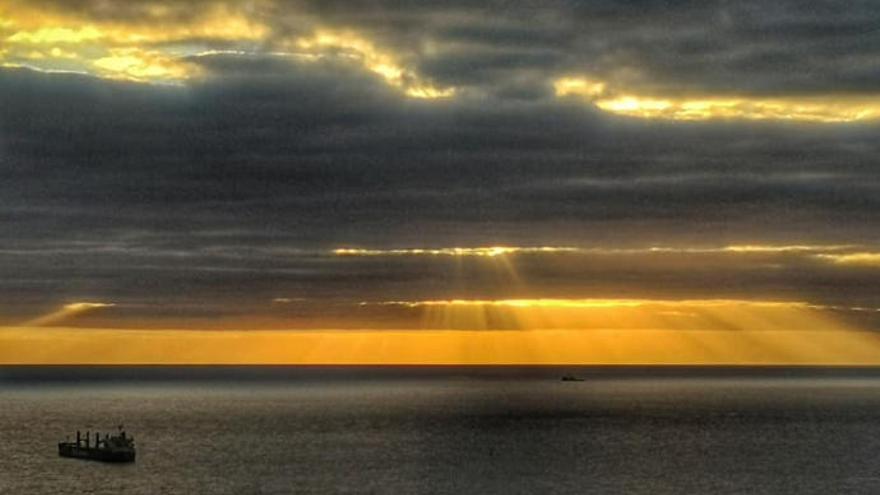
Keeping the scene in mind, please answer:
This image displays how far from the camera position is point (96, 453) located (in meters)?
149

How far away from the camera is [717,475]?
423 ft

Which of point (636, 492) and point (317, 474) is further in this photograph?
point (317, 474)

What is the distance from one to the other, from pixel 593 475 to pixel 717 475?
12874 mm

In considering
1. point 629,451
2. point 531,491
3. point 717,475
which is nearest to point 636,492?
point 531,491

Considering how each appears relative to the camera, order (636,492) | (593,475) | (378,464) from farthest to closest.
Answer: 1. (378,464)
2. (593,475)
3. (636,492)

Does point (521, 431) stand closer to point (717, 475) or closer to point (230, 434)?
point (230, 434)

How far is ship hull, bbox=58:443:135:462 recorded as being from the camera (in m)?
147

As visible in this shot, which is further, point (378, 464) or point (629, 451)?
point (629, 451)

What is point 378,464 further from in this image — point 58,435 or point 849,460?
point 58,435

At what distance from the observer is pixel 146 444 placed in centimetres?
17450

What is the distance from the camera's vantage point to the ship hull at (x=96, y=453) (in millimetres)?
146625

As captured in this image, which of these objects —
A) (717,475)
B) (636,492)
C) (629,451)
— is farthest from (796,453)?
(636,492)

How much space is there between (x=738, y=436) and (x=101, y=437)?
312ft

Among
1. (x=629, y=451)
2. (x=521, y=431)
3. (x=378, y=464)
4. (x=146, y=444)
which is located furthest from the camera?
(x=521, y=431)
